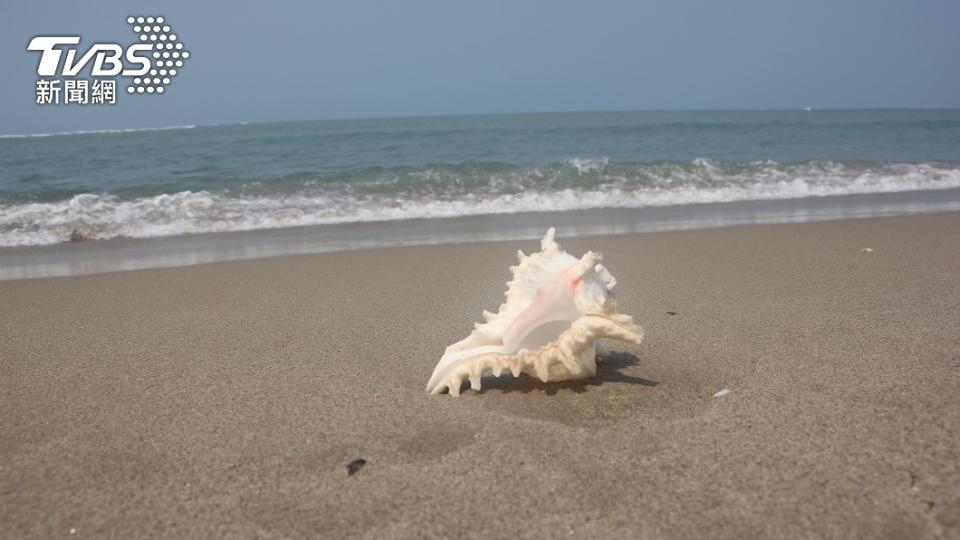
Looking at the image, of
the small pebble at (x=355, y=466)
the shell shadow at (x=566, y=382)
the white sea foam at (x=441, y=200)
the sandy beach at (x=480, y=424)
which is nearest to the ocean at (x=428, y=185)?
the white sea foam at (x=441, y=200)

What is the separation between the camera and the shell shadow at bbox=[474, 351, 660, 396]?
246 centimetres

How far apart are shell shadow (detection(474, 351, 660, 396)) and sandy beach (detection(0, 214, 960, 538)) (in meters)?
0.01

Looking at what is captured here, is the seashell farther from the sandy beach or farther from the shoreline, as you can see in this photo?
the shoreline

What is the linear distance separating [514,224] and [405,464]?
666 cm

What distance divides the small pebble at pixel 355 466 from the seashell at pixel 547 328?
514 millimetres

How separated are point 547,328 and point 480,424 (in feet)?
1.49

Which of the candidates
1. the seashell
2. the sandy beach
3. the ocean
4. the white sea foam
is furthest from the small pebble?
the white sea foam

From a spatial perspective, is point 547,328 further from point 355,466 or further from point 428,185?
point 428,185

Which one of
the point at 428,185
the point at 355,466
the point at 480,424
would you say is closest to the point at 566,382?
the point at 480,424

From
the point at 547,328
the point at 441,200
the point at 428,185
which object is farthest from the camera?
the point at 428,185

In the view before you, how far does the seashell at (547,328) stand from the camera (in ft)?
7.43

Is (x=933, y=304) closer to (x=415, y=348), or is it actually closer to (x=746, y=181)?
(x=415, y=348)

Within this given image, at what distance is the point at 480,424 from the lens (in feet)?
7.22

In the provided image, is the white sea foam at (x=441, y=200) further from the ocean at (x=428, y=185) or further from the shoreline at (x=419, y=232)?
the shoreline at (x=419, y=232)
